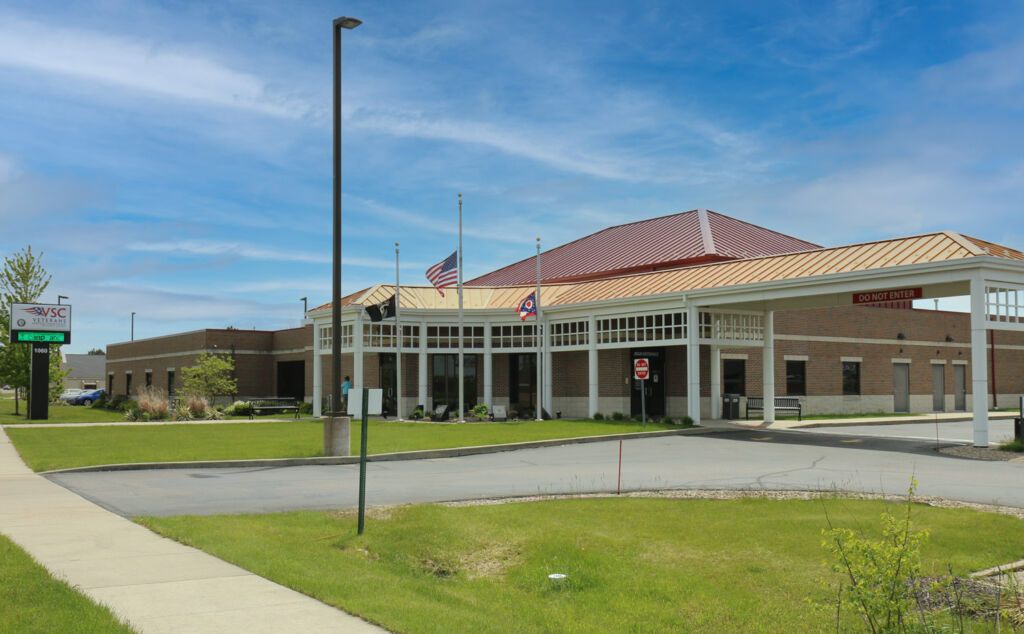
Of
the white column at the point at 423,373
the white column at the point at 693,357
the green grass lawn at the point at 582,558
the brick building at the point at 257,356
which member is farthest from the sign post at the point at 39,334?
the green grass lawn at the point at 582,558

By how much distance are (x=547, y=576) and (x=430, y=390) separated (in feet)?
91.2

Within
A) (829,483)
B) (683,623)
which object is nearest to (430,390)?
(829,483)

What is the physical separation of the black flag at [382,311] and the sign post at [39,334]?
59.2ft

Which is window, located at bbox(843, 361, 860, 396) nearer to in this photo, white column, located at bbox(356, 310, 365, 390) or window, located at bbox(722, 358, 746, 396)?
window, located at bbox(722, 358, 746, 396)

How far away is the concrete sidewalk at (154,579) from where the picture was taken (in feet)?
20.5

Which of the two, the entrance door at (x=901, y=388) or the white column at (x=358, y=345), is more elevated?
the white column at (x=358, y=345)

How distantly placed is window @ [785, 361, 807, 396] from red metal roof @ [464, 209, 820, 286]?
5.82 metres

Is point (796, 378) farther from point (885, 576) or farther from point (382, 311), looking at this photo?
point (885, 576)

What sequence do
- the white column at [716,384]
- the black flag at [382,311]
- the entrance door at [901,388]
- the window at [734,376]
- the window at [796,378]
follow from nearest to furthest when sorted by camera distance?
1. the black flag at [382,311]
2. the white column at [716,384]
3. the window at [734,376]
4. the window at [796,378]
5. the entrance door at [901,388]

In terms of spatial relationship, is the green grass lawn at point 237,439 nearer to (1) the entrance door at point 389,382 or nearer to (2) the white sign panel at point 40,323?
(1) the entrance door at point 389,382

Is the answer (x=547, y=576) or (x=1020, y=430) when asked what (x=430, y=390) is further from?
(x=547, y=576)

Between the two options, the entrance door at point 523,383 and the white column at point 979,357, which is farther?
the entrance door at point 523,383

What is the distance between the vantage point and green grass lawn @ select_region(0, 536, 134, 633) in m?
5.93

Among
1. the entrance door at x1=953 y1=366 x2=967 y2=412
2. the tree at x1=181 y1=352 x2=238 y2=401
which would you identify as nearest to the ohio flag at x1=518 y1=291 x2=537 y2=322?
the tree at x1=181 y1=352 x2=238 y2=401
